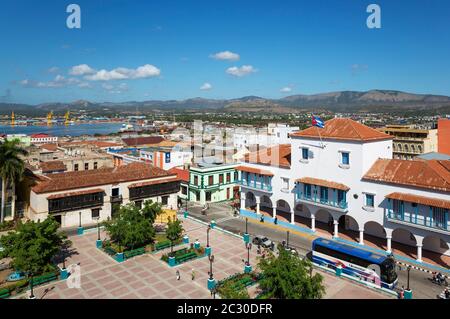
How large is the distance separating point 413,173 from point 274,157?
16.4 meters

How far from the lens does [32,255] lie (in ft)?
87.7

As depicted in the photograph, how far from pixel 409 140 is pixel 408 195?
166ft

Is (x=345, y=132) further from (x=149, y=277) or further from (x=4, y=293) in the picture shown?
(x=4, y=293)

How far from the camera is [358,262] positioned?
27.7 m

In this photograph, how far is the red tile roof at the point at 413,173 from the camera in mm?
30359

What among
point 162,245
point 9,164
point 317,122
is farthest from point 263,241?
point 9,164

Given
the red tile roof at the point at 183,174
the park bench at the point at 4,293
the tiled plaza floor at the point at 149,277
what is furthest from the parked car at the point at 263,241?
the park bench at the point at 4,293

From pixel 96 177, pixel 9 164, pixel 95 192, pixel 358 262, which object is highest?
pixel 9 164

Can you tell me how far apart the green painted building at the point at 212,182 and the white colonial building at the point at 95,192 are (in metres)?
3.56

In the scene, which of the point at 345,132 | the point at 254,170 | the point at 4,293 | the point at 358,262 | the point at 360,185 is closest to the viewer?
the point at 4,293

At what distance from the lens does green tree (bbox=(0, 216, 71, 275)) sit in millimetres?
26703

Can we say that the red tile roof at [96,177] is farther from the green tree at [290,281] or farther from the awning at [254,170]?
the green tree at [290,281]

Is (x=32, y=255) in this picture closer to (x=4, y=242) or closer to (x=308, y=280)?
(x=4, y=242)

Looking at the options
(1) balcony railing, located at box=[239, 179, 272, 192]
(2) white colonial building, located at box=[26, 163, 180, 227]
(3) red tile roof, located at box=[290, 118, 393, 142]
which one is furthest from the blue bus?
(2) white colonial building, located at box=[26, 163, 180, 227]
